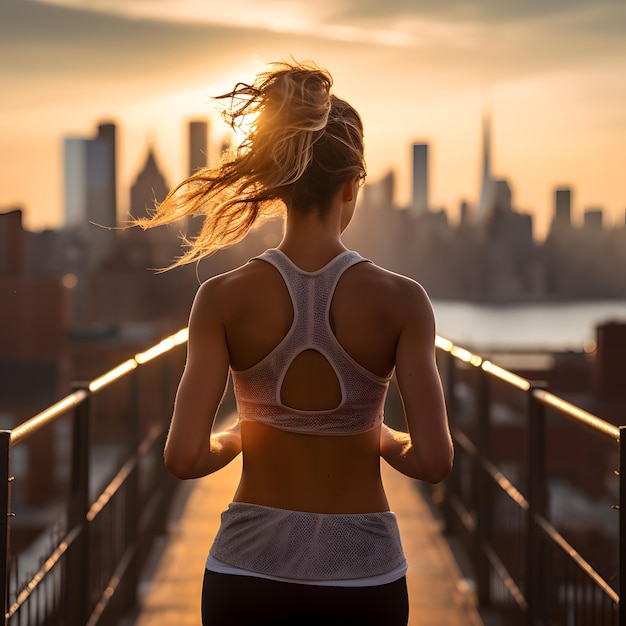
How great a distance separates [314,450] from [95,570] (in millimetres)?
3314

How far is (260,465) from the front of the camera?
185cm

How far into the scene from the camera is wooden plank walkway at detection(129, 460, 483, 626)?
5.56 metres

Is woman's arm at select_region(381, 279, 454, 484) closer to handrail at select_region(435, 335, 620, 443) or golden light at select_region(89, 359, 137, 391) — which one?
handrail at select_region(435, 335, 620, 443)

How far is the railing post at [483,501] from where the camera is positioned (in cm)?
577

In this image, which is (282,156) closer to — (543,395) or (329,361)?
(329,361)

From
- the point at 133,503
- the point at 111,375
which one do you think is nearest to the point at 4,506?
the point at 111,375

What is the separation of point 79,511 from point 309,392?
8.45 feet

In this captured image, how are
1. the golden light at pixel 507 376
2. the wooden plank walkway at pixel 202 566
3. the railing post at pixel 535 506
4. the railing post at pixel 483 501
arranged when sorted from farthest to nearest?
the railing post at pixel 483 501 < the wooden plank walkway at pixel 202 566 < the golden light at pixel 507 376 < the railing post at pixel 535 506

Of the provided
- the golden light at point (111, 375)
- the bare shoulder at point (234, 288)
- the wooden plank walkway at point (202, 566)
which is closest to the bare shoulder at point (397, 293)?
the bare shoulder at point (234, 288)

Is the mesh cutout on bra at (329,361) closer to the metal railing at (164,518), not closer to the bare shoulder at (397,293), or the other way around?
the bare shoulder at (397,293)

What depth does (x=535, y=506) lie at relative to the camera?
4387mm

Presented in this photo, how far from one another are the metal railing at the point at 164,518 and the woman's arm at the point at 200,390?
1.00m

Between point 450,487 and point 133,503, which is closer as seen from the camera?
point 133,503

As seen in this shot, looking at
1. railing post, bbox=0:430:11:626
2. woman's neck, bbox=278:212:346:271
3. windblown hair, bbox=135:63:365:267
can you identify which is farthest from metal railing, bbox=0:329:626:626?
woman's neck, bbox=278:212:346:271
